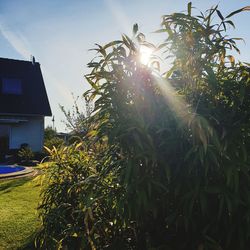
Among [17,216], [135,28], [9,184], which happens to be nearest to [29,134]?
[9,184]

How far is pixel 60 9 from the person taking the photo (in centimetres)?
742

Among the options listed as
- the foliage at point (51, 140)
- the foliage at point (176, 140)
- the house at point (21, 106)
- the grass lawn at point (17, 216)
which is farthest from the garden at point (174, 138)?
the house at point (21, 106)

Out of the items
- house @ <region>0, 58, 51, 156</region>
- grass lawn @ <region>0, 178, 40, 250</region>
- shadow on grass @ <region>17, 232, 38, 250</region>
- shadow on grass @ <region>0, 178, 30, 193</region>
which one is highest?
house @ <region>0, 58, 51, 156</region>

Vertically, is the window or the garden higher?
the window

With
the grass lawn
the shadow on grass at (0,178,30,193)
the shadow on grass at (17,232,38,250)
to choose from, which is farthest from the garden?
the shadow on grass at (0,178,30,193)

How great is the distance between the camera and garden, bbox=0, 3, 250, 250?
8.24ft

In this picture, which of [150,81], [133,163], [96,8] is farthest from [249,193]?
[96,8]

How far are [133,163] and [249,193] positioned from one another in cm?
88

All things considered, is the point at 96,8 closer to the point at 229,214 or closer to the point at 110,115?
the point at 110,115

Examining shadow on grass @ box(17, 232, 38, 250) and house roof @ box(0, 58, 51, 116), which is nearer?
shadow on grass @ box(17, 232, 38, 250)

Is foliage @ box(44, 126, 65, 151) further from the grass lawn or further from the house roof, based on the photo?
the grass lawn

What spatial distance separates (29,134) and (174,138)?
23.9 m

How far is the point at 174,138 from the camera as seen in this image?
267 centimetres

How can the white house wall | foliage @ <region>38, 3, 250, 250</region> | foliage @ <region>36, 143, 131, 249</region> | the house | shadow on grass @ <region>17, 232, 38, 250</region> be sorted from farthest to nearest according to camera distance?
1. the white house wall
2. the house
3. shadow on grass @ <region>17, 232, 38, 250</region>
4. foliage @ <region>36, 143, 131, 249</region>
5. foliage @ <region>38, 3, 250, 250</region>
